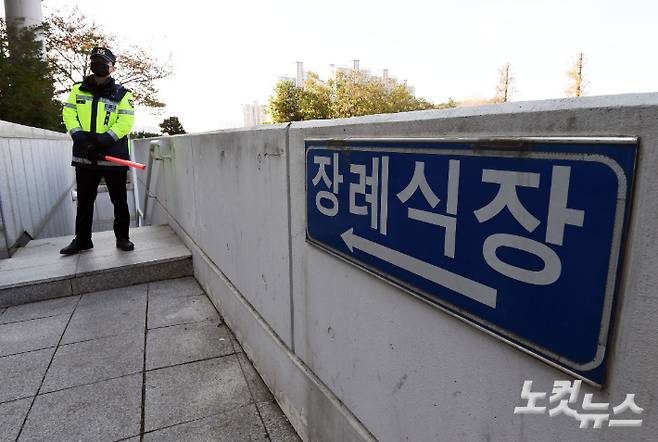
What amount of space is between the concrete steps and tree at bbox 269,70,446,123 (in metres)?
39.7

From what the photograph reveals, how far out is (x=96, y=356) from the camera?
3150mm

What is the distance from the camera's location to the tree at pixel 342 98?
44312mm

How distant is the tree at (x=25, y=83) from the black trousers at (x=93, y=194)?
31.6ft

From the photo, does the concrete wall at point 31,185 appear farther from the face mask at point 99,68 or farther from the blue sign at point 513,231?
the blue sign at point 513,231

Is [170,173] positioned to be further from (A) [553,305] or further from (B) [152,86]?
(B) [152,86]

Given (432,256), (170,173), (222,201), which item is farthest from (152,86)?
(432,256)

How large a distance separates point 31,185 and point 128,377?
15.7 feet

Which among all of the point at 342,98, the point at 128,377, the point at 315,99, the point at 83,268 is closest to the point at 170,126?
the point at 315,99

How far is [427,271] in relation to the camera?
126 cm

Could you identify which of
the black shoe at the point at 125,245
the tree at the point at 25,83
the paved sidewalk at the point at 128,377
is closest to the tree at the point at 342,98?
the tree at the point at 25,83

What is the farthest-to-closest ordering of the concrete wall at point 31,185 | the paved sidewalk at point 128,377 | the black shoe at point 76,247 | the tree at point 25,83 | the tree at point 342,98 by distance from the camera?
the tree at point 342,98, the tree at point 25,83, the concrete wall at point 31,185, the black shoe at point 76,247, the paved sidewalk at point 128,377

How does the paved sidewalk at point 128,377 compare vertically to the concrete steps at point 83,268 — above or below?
below

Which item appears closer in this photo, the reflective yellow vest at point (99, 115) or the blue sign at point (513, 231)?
the blue sign at point (513, 231)

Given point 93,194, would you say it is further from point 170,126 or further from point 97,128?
point 170,126
